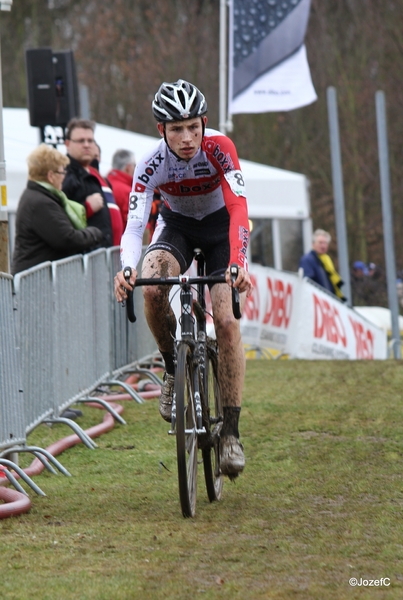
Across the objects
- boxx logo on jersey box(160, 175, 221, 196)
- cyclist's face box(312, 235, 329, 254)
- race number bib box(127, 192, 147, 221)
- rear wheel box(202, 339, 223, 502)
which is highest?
boxx logo on jersey box(160, 175, 221, 196)

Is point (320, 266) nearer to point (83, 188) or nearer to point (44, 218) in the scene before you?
point (83, 188)

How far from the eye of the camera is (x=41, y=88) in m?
12.0

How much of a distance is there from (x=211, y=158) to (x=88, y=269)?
3.48 metres

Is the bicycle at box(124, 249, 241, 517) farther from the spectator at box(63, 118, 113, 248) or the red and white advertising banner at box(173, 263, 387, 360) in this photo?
the red and white advertising banner at box(173, 263, 387, 360)

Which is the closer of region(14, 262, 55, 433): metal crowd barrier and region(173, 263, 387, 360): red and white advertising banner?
region(14, 262, 55, 433): metal crowd barrier

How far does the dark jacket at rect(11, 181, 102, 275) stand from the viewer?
8812 millimetres

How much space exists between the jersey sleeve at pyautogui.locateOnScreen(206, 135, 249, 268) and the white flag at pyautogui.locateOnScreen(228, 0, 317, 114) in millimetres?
11594

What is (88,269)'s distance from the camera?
30.1 feet

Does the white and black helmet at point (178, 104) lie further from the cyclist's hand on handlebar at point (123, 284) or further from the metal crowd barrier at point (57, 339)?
the metal crowd barrier at point (57, 339)

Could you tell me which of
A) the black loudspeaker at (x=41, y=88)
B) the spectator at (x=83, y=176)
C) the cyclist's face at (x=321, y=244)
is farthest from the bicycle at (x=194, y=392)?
the cyclist's face at (x=321, y=244)

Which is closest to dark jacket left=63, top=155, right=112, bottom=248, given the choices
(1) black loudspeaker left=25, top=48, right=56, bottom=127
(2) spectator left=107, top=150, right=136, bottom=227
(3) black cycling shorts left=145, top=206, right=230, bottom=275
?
(2) spectator left=107, top=150, right=136, bottom=227

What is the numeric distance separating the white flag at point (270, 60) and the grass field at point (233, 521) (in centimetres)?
930

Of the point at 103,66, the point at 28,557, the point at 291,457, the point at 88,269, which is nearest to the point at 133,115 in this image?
the point at 103,66

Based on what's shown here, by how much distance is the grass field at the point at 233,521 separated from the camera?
432cm
